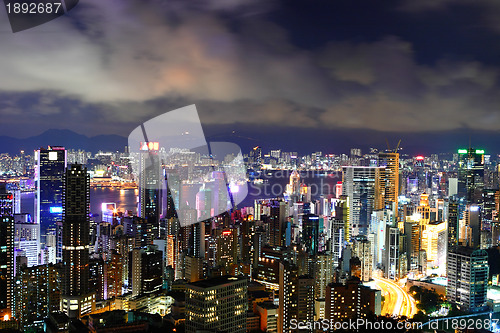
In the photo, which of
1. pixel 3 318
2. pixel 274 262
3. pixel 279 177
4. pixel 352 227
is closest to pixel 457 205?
pixel 352 227

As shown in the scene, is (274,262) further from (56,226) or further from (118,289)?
(56,226)

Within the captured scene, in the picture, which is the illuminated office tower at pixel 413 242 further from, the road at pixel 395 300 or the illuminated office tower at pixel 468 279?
the illuminated office tower at pixel 468 279

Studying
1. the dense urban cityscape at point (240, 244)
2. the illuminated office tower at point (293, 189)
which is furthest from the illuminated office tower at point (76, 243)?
the illuminated office tower at point (293, 189)

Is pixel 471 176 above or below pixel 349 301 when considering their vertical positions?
above

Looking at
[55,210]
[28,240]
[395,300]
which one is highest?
[55,210]

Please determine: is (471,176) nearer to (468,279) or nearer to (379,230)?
(379,230)

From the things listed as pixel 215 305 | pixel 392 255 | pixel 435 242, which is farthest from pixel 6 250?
pixel 435 242
